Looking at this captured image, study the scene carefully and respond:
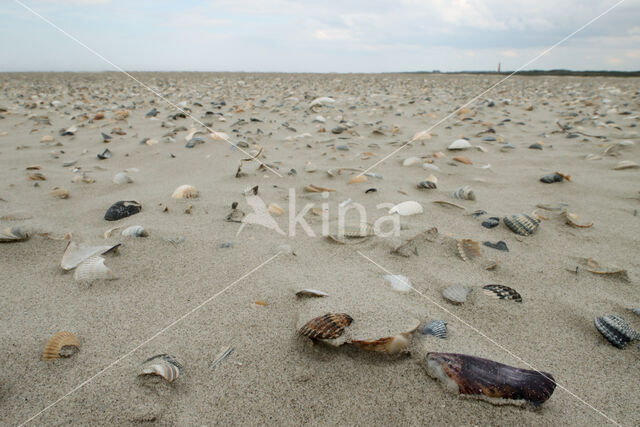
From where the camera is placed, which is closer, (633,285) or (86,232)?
(633,285)

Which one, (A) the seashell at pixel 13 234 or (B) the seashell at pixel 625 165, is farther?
(B) the seashell at pixel 625 165

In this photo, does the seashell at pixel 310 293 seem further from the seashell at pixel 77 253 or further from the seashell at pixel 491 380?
the seashell at pixel 77 253

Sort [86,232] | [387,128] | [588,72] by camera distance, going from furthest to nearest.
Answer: [588,72] < [387,128] < [86,232]

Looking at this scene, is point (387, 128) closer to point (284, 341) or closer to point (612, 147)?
point (612, 147)

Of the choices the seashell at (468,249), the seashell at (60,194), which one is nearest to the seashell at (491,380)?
the seashell at (468,249)

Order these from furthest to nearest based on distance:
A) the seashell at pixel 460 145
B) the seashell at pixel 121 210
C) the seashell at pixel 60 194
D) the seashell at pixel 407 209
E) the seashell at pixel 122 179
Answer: the seashell at pixel 460 145
the seashell at pixel 122 179
the seashell at pixel 60 194
the seashell at pixel 407 209
the seashell at pixel 121 210

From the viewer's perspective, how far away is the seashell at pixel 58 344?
1156 millimetres

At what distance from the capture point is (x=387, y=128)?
520 centimetres

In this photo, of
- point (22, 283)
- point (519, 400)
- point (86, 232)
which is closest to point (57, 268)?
point (22, 283)

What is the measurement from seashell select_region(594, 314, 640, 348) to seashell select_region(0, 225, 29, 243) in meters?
2.71

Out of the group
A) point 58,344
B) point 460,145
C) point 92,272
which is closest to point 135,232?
point 92,272

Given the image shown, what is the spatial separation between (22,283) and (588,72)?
2678cm

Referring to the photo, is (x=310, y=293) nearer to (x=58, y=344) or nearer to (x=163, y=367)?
(x=163, y=367)

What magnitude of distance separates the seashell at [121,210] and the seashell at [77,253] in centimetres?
40
